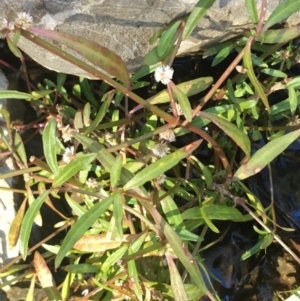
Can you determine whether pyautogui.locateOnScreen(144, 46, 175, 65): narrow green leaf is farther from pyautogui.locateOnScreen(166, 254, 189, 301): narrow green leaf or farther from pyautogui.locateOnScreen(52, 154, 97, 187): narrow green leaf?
pyautogui.locateOnScreen(166, 254, 189, 301): narrow green leaf

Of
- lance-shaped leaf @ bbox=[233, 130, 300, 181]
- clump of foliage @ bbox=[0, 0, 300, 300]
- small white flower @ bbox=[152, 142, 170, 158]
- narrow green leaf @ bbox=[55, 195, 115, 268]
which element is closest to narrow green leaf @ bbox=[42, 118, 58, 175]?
clump of foliage @ bbox=[0, 0, 300, 300]

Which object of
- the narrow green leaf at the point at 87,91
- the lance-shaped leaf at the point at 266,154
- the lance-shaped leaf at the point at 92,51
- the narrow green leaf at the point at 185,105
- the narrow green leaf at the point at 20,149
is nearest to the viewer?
the lance-shaped leaf at the point at 92,51

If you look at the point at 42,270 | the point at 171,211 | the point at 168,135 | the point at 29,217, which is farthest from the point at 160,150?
the point at 42,270

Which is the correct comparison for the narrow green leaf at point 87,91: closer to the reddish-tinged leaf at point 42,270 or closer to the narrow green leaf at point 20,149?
the narrow green leaf at point 20,149

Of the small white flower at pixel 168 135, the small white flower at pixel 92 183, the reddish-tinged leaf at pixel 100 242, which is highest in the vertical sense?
the small white flower at pixel 168 135

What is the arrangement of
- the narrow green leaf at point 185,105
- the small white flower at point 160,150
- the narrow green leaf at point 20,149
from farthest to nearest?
1. the narrow green leaf at point 20,149
2. the small white flower at point 160,150
3. the narrow green leaf at point 185,105

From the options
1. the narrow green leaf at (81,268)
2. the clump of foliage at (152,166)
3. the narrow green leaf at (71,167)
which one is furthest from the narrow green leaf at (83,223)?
the narrow green leaf at (81,268)

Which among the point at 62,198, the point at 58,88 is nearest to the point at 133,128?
the point at 58,88

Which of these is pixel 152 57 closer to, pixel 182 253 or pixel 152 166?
pixel 152 166

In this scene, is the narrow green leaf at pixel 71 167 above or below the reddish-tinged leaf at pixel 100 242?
above
